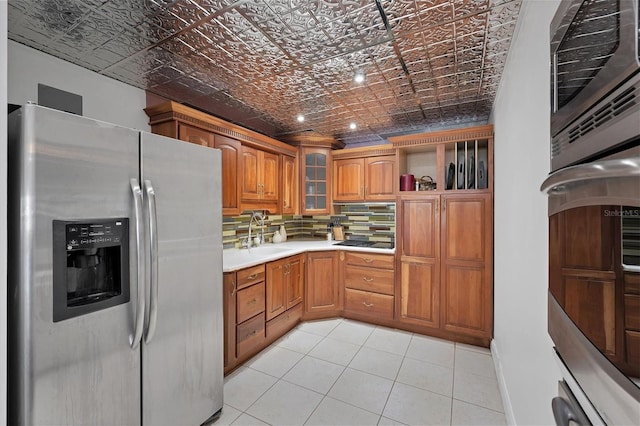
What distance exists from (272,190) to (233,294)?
150cm

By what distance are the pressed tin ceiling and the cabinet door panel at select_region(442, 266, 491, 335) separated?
176 centimetres

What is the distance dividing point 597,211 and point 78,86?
295cm

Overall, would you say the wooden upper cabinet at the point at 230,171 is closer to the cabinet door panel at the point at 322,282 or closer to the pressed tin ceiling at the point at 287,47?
the pressed tin ceiling at the point at 287,47

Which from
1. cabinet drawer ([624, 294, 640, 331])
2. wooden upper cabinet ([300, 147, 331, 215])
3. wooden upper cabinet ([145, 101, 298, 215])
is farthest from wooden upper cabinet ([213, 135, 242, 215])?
cabinet drawer ([624, 294, 640, 331])

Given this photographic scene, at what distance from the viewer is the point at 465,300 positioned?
2.84m

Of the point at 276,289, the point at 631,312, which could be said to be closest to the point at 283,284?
the point at 276,289

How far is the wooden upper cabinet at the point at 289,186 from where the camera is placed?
11.9 feet

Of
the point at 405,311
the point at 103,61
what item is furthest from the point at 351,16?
the point at 405,311

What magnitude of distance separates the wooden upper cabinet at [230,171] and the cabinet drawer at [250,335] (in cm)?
105

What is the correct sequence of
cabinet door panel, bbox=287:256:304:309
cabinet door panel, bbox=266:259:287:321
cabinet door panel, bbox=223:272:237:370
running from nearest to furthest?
cabinet door panel, bbox=223:272:237:370
cabinet door panel, bbox=266:259:287:321
cabinet door panel, bbox=287:256:304:309

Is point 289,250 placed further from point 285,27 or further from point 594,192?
point 594,192

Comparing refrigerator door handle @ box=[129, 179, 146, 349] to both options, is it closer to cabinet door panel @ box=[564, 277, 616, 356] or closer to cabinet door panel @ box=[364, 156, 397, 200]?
cabinet door panel @ box=[564, 277, 616, 356]

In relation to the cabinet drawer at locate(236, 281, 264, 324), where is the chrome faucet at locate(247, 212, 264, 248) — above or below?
above

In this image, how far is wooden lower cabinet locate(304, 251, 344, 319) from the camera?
3389mm
